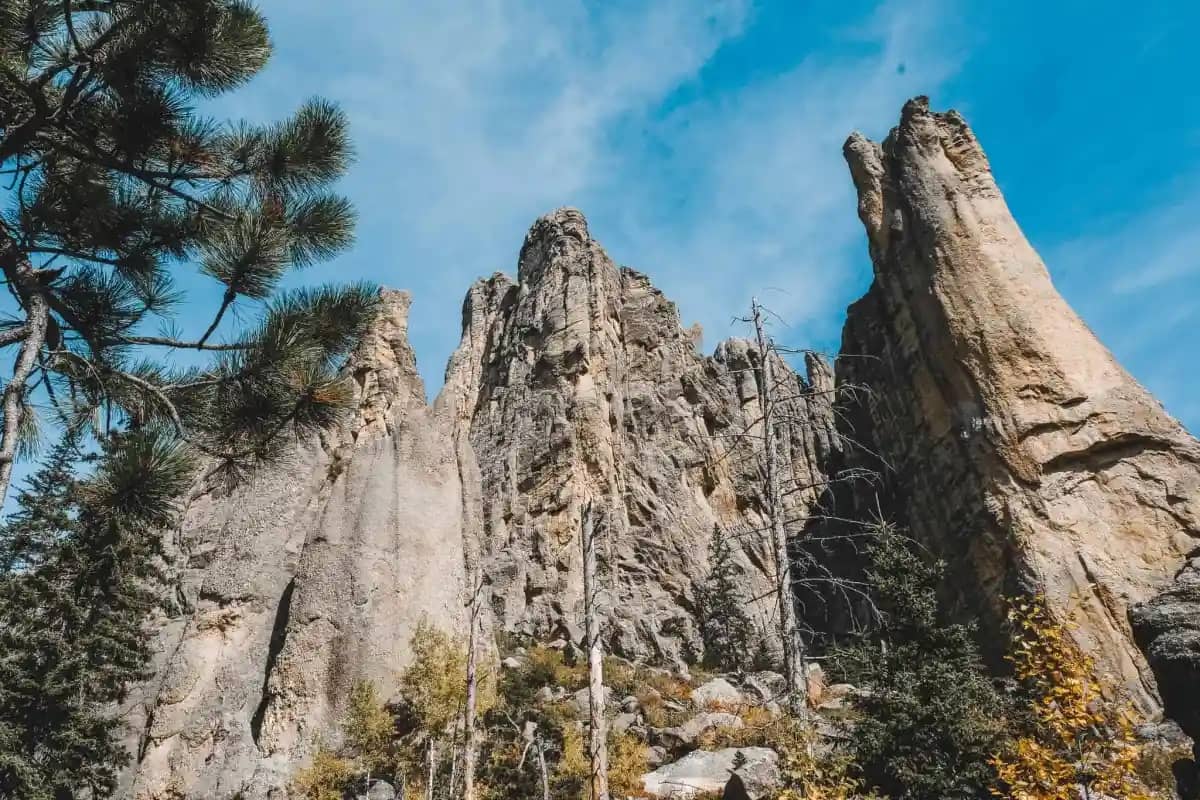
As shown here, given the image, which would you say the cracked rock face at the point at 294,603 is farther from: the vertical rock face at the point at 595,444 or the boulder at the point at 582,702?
the vertical rock face at the point at 595,444

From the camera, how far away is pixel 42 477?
22.3 m

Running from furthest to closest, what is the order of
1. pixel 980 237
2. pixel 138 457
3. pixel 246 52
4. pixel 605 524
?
pixel 605 524, pixel 980 237, pixel 246 52, pixel 138 457

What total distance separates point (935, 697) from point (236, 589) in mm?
17736

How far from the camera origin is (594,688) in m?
15.3

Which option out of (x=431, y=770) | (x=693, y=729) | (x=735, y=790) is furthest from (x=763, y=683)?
(x=431, y=770)

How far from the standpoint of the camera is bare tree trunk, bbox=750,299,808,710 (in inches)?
444

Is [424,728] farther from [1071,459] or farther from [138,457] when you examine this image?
[1071,459]

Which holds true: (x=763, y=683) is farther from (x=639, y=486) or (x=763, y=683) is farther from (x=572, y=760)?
(x=639, y=486)

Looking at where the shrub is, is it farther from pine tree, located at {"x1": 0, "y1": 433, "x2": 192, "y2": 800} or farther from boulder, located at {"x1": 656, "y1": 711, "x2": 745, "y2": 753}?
pine tree, located at {"x1": 0, "y1": 433, "x2": 192, "y2": 800}

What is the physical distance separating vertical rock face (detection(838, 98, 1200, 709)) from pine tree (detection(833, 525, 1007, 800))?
470 inches

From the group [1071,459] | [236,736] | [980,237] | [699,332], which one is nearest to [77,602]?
[236,736]

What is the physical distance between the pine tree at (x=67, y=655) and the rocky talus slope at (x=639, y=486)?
1.36 metres

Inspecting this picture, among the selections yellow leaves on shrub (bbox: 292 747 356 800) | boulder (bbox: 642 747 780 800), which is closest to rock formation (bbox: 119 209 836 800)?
yellow leaves on shrub (bbox: 292 747 356 800)

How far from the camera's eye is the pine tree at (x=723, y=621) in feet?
118
